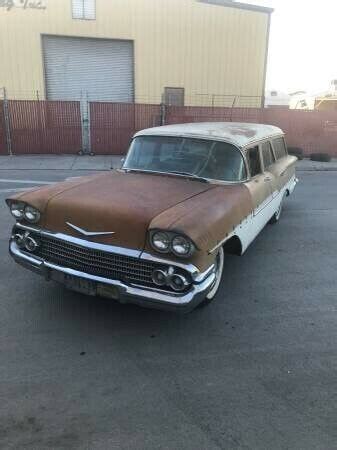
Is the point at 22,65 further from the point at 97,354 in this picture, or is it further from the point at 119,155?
the point at 97,354

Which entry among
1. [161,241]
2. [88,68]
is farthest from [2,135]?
[161,241]

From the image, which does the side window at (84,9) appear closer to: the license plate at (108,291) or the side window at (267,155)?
the side window at (267,155)

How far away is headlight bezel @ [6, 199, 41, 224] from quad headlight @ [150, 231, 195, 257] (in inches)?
46.8

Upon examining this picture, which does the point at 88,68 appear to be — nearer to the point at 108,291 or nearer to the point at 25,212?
the point at 25,212

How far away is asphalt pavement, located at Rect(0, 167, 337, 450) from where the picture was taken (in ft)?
7.66

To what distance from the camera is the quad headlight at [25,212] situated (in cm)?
343

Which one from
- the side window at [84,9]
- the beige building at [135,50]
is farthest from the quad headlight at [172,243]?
the side window at [84,9]

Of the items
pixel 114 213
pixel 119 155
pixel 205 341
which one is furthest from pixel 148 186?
pixel 119 155

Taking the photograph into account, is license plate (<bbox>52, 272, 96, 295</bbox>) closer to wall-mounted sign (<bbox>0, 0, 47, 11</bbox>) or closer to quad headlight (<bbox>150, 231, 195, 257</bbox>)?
quad headlight (<bbox>150, 231, 195, 257</bbox>)

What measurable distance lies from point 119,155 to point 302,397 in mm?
14643

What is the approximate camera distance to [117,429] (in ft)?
7.70

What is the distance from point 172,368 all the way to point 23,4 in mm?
20347

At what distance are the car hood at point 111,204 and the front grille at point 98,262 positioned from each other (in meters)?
0.11

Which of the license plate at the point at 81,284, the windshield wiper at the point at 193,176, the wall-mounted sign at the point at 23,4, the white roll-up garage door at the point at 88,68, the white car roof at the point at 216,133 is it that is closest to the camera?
the license plate at the point at 81,284
